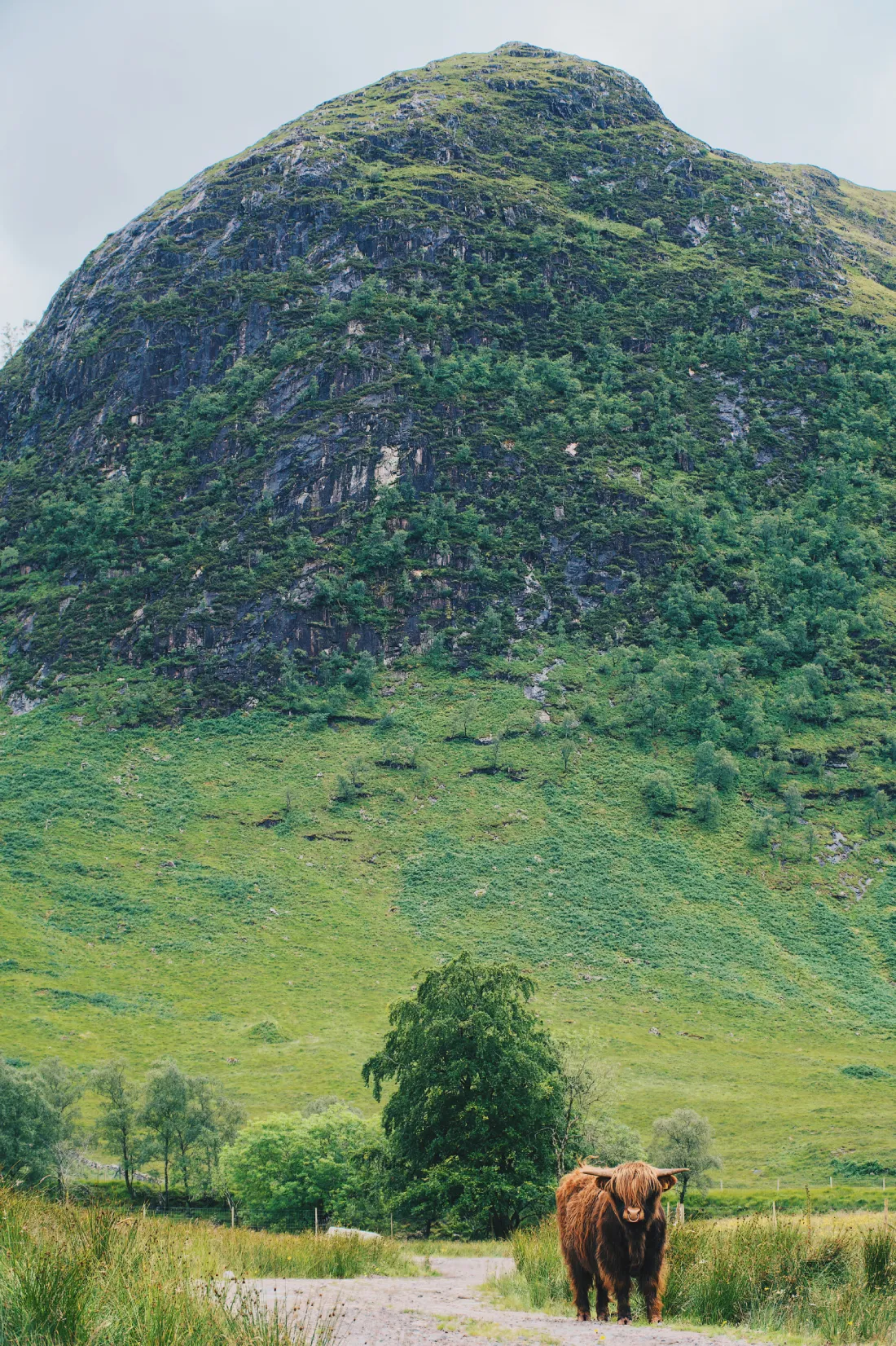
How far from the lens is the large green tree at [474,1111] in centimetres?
2462

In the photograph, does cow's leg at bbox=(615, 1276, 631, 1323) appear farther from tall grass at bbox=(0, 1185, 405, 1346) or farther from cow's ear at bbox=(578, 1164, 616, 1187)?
tall grass at bbox=(0, 1185, 405, 1346)

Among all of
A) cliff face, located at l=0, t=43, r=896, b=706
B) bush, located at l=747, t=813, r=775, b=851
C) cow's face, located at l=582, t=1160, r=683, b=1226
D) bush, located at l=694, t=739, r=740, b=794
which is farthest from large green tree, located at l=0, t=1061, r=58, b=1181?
cliff face, located at l=0, t=43, r=896, b=706

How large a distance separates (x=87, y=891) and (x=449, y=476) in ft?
259

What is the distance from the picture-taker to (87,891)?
90.1 metres

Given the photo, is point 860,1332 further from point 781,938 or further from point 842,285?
point 842,285

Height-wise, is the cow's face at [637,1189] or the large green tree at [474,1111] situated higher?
the cow's face at [637,1189]

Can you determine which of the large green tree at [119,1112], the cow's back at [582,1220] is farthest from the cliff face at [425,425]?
the cow's back at [582,1220]

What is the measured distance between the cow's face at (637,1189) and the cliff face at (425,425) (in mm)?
116054

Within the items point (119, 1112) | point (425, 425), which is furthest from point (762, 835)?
point (425, 425)

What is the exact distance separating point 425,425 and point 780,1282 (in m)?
143

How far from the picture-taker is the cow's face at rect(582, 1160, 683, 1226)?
9.59 m

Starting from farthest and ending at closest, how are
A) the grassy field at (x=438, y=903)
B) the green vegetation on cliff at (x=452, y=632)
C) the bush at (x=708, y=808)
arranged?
the bush at (x=708, y=808), the green vegetation on cliff at (x=452, y=632), the grassy field at (x=438, y=903)

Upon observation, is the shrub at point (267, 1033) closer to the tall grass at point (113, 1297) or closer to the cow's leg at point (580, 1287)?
the cow's leg at point (580, 1287)

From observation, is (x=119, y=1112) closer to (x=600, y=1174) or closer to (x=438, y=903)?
(x=600, y=1174)
